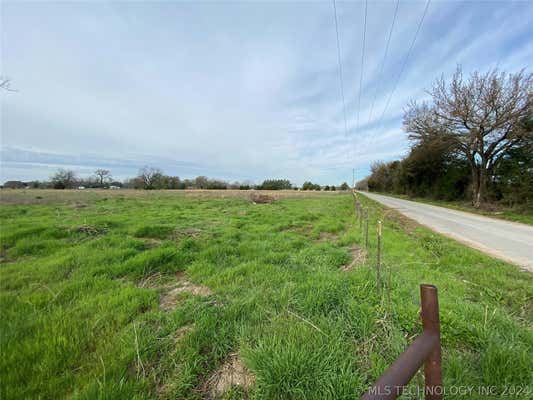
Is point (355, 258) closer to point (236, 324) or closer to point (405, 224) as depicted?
point (236, 324)

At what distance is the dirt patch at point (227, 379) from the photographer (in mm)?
1576

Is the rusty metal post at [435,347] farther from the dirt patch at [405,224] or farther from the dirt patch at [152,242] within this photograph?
the dirt patch at [405,224]

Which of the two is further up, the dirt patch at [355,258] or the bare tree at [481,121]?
the bare tree at [481,121]

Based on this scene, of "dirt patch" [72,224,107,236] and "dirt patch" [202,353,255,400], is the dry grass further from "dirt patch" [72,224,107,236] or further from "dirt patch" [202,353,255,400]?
"dirt patch" [202,353,255,400]

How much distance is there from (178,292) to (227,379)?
163 centimetres

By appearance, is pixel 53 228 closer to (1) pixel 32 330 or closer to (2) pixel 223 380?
(1) pixel 32 330

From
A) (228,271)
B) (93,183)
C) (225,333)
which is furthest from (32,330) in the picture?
(93,183)

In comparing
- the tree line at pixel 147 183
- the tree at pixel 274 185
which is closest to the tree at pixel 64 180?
the tree line at pixel 147 183

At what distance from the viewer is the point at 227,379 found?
1667 mm

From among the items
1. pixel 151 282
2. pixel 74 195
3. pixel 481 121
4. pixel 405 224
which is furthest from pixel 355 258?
pixel 74 195

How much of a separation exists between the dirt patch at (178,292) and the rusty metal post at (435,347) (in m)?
2.54

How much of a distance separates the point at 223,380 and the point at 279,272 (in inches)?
75.8

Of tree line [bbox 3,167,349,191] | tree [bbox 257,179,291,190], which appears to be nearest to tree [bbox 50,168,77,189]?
tree line [bbox 3,167,349,191]

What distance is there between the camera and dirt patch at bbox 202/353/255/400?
1576mm
